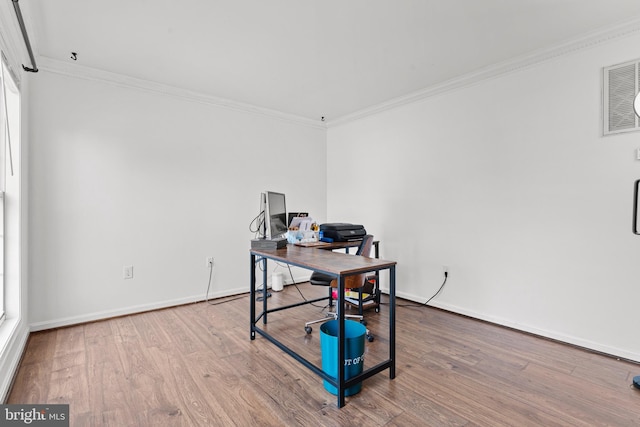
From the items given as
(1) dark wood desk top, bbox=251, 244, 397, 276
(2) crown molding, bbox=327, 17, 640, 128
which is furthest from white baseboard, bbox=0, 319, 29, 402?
(2) crown molding, bbox=327, 17, 640, 128

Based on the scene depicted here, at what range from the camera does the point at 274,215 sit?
2857mm

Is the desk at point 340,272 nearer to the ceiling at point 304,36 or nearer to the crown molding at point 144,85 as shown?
the ceiling at point 304,36

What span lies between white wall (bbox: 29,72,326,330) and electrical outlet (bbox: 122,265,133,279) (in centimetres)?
5

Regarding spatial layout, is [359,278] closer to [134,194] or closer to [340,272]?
[340,272]

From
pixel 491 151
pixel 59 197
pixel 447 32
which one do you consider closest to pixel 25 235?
pixel 59 197

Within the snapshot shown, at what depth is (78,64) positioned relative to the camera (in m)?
3.00

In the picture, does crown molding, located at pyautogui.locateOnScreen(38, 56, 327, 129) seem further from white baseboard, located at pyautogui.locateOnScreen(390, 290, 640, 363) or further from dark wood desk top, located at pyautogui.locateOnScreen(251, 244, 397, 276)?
white baseboard, located at pyautogui.locateOnScreen(390, 290, 640, 363)

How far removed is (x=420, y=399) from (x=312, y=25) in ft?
8.89

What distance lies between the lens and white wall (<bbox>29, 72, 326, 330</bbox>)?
9.60 ft

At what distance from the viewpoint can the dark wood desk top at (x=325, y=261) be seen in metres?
1.91

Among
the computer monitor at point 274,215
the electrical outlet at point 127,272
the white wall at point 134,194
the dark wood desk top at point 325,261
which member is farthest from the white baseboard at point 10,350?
the computer monitor at point 274,215

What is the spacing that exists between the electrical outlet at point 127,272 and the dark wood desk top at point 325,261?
162 cm

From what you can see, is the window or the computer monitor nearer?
the window

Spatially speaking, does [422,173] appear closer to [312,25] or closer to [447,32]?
[447,32]
